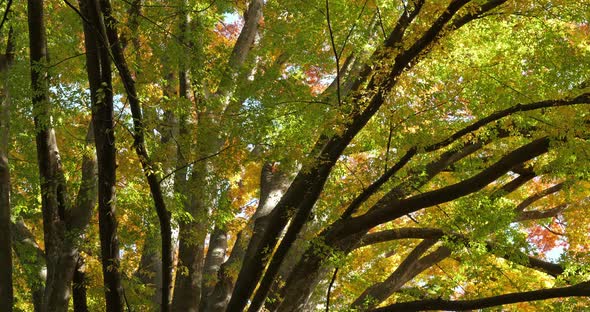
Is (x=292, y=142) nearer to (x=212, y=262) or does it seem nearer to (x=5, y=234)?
(x=212, y=262)

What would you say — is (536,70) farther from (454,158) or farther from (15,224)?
(15,224)

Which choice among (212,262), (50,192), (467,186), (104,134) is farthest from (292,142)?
(212,262)

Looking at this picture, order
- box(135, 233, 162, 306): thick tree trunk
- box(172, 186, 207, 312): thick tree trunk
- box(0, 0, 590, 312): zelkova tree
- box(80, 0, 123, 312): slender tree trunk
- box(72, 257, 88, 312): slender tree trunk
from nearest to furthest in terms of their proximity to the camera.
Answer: box(80, 0, 123, 312): slender tree trunk < box(0, 0, 590, 312): zelkova tree < box(72, 257, 88, 312): slender tree trunk < box(172, 186, 207, 312): thick tree trunk < box(135, 233, 162, 306): thick tree trunk

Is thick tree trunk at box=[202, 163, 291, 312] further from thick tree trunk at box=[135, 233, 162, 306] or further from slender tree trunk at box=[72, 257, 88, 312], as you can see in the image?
slender tree trunk at box=[72, 257, 88, 312]

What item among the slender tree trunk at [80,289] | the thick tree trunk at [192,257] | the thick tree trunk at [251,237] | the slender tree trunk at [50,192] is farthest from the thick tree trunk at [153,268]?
the slender tree trunk at [50,192]

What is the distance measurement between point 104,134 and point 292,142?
222cm

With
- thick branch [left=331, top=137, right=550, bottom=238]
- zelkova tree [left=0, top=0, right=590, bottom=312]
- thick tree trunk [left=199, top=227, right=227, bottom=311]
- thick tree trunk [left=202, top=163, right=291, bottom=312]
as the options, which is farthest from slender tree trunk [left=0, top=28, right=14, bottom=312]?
thick branch [left=331, top=137, right=550, bottom=238]

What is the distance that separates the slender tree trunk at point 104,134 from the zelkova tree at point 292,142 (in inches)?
0.7

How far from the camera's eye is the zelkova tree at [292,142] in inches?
205

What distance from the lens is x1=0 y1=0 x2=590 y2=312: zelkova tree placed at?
17.1 feet

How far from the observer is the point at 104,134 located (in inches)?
188

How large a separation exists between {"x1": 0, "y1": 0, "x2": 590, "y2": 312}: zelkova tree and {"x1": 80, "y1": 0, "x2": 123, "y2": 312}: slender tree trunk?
2 centimetres

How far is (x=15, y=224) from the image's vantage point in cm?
751

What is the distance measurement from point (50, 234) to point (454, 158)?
4.79 metres
